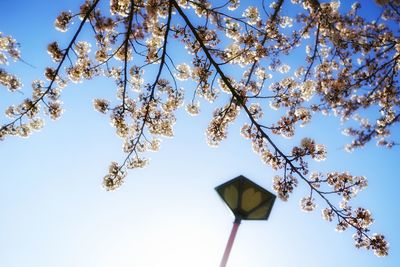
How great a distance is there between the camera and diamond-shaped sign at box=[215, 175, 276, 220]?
3.59m

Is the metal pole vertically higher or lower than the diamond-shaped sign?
lower

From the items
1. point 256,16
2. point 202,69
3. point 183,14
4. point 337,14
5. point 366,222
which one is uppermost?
point 337,14

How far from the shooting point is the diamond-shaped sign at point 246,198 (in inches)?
142

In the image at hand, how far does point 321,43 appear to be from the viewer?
34.4ft

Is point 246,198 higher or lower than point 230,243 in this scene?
higher

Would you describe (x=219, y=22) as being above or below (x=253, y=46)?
above

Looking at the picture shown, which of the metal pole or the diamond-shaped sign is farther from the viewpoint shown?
the diamond-shaped sign

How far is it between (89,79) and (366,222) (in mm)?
7369

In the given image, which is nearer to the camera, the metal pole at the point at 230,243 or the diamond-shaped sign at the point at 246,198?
the metal pole at the point at 230,243

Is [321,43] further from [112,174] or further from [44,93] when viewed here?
[44,93]

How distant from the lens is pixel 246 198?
3623 millimetres

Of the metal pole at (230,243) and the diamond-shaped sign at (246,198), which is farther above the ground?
the diamond-shaped sign at (246,198)

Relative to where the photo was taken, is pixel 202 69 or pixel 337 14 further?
pixel 337 14

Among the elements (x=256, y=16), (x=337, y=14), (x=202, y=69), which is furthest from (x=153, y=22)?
(x=337, y=14)
